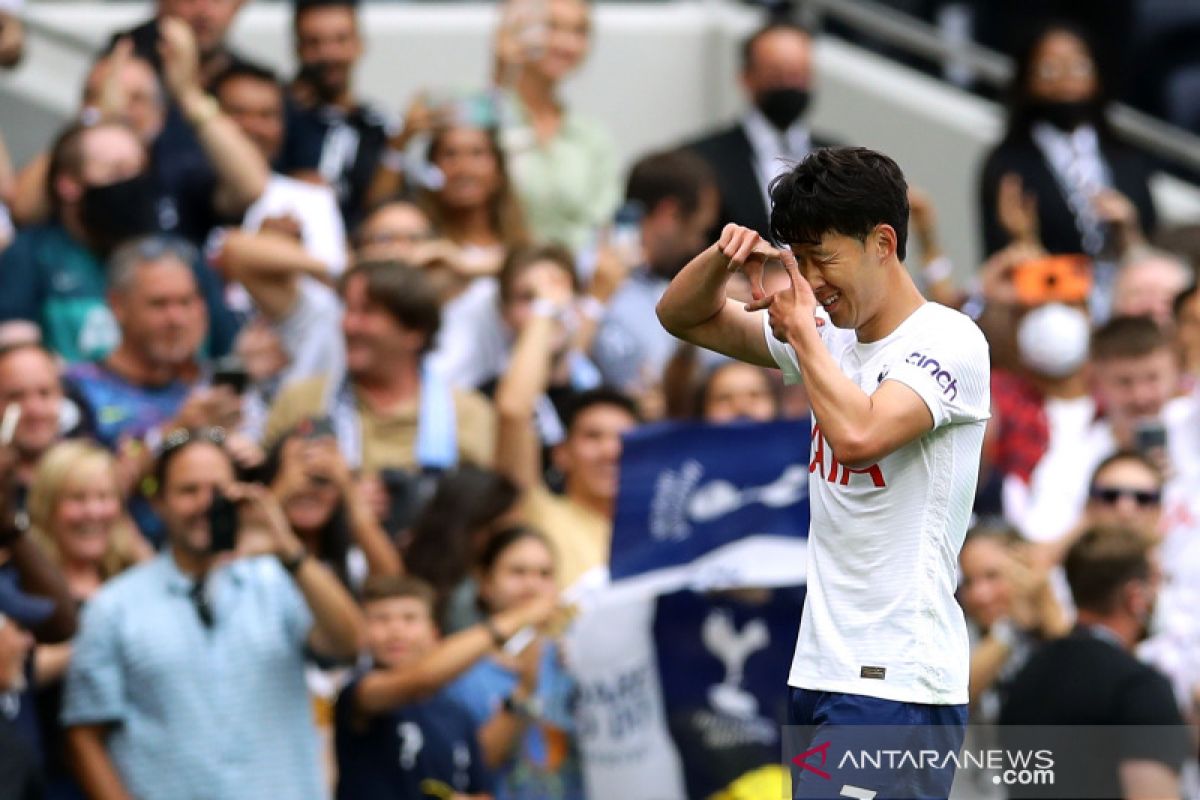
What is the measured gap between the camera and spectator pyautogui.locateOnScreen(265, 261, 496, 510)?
1007cm

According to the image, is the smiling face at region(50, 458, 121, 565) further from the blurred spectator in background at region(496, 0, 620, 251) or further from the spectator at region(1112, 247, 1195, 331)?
the spectator at region(1112, 247, 1195, 331)

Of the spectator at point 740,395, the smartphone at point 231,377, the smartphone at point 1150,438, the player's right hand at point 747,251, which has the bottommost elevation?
the smartphone at point 1150,438

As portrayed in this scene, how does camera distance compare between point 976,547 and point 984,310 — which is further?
point 984,310

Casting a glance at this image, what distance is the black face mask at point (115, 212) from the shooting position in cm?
1036

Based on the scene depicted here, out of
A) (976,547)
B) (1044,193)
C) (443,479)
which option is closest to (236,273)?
(443,479)

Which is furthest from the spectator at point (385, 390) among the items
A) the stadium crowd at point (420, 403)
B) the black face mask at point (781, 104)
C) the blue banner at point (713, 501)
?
the black face mask at point (781, 104)

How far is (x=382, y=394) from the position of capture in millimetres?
10180

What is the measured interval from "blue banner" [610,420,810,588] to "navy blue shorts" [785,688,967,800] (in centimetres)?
312

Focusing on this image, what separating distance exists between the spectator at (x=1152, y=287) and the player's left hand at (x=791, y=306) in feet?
19.7

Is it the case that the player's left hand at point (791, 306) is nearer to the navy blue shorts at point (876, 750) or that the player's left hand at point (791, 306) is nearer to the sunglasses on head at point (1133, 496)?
the navy blue shorts at point (876, 750)

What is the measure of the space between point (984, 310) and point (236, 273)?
337 centimetres

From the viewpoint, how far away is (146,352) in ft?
32.1

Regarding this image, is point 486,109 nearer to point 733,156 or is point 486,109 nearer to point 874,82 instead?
point 733,156

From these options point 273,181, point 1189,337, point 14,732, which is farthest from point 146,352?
point 1189,337
